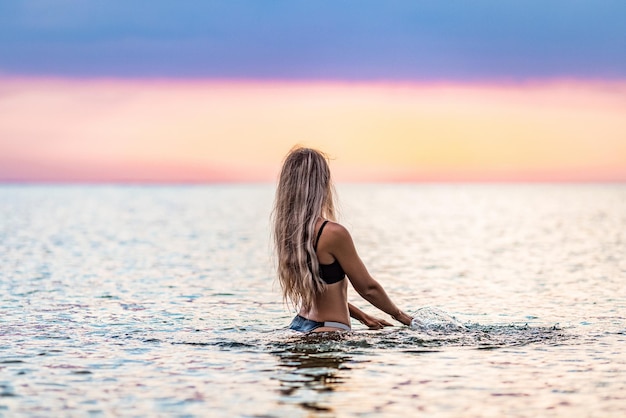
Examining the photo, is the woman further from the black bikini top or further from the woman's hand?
the woman's hand

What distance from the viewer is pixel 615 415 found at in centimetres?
909

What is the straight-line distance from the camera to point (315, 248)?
448 inches

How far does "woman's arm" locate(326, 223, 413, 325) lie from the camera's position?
444 inches

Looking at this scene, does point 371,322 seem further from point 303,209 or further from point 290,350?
point 303,209

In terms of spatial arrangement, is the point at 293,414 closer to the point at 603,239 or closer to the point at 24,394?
the point at 24,394

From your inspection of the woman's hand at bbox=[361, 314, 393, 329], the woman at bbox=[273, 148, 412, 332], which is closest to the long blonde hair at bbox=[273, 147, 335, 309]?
the woman at bbox=[273, 148, 412, 332]

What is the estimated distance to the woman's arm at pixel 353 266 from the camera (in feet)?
37.0

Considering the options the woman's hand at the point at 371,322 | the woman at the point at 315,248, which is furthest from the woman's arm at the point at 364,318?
the woman at the point at 315,248

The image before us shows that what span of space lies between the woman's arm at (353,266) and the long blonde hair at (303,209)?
0.82ft

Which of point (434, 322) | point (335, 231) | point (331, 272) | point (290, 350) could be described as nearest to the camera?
point (335, 231)

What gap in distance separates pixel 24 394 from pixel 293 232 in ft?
11.7

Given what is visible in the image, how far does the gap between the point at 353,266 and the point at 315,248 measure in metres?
0.51

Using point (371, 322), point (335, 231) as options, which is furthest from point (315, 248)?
point (371, 322)

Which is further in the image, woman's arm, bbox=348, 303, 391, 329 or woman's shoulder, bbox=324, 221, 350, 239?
woman's arm, bbox=348, 303, 391, 329
